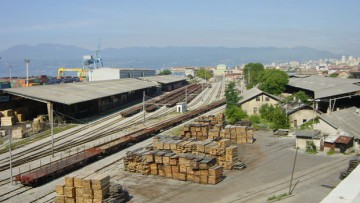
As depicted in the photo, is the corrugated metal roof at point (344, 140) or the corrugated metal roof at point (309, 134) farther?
the corrugated metal roof at point (309, 134)

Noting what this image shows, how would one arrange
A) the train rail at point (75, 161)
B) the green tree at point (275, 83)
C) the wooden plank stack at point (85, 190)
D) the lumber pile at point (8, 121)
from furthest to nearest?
the green tree at point (275, 83) → the lumber pile at point (8, 121) → the train rail at point (75, 161) → the wooden plank stack at point (85, 190)

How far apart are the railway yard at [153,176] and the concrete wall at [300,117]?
4.95 metres

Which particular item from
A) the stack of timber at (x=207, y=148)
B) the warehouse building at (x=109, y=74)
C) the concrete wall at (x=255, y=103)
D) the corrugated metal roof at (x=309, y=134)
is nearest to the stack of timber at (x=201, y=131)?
the stack of timber at (x=207, y=148)

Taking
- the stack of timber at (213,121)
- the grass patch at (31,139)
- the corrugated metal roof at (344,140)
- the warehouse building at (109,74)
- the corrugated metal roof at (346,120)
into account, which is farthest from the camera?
the warehouse building at (109,74)

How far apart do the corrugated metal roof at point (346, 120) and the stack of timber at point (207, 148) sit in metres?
14.4

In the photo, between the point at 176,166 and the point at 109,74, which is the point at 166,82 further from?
the point at 176,166

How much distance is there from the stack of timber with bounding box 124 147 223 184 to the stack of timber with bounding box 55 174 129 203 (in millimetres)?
5325

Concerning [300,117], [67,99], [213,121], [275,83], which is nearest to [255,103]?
[300,117]

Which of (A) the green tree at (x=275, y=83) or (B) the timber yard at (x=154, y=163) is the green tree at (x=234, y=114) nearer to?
(B) the timber yard at (x=154, y=163)

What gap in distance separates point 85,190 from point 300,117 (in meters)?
31.4

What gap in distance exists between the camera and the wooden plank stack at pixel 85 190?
20.5m

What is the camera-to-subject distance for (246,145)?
36.5 m

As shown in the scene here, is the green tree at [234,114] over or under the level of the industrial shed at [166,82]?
under

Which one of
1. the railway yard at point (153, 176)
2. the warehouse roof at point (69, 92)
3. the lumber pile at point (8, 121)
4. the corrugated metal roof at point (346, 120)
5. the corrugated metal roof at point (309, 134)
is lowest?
the railway yard at point (153, 176)
